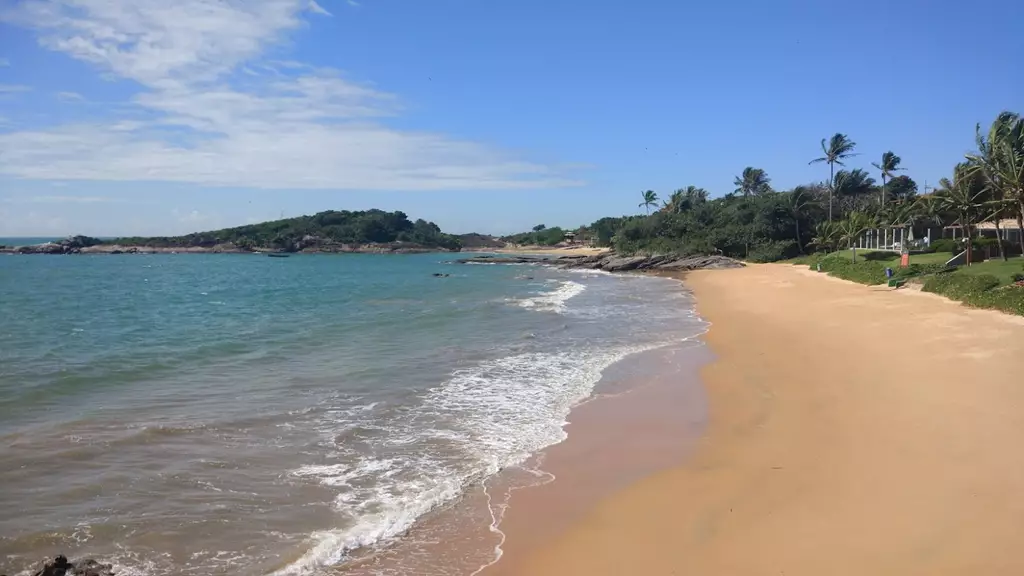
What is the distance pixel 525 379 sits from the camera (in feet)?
45.0

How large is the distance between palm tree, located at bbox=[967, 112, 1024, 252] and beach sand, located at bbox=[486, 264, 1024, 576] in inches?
715

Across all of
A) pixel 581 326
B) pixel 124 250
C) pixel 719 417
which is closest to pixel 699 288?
pixel 581 326

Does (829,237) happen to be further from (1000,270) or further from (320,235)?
(320,235)

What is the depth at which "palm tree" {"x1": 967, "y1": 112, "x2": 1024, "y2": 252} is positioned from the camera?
27.9m

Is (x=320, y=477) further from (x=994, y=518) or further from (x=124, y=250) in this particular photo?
(x=124, y=250)

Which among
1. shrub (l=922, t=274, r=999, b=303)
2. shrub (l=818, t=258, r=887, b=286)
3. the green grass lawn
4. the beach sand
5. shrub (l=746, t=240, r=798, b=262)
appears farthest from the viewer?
shrub (l=746, t=240, r=798, b=262)

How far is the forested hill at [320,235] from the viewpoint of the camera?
136000mm

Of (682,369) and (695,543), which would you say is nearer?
(695,543)

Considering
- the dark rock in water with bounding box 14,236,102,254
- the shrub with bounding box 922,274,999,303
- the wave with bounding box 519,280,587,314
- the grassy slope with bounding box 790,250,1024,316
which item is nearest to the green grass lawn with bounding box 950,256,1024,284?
the grassy slope with bounding box 790,250,1024,316

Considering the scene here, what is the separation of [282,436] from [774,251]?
2300 inches

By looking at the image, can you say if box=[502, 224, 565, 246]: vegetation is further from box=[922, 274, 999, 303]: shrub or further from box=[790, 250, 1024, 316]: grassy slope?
box=[922, 274, 999, 303]: shrub

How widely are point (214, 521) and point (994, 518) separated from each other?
7.43m

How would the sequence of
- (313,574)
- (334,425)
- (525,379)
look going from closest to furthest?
(313,574)
(334,425)
(525,379)

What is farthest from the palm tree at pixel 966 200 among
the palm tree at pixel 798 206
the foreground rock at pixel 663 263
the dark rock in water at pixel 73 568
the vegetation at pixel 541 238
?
the vegetation at pixel 541 238
